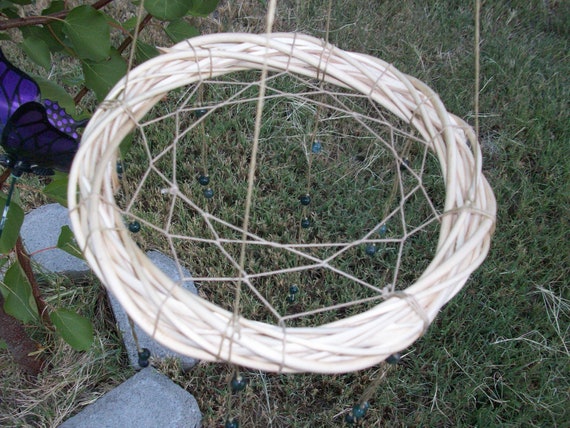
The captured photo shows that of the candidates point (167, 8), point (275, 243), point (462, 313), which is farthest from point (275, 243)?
point (462, 313)

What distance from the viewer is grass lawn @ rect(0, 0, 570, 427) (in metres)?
1.24

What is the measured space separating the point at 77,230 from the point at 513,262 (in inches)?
46.4

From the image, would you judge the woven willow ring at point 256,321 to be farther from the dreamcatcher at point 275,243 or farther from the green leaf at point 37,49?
the green leaf at point 37,49

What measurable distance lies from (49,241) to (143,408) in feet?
1.73

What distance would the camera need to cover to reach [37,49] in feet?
2.92

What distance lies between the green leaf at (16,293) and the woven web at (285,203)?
0.36 metres

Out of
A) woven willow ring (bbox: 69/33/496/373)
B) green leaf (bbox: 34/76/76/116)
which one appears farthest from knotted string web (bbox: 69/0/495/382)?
green leaf (bbox: 34/76/76/116)

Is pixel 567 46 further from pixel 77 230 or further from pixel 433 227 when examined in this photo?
pixel 77 230

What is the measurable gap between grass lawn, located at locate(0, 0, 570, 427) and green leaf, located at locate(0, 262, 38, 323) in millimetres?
284

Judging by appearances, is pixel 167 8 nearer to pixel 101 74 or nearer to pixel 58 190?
pixel 101 74

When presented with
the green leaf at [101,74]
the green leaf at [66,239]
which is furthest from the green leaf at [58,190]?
the green leaf at [101,74]

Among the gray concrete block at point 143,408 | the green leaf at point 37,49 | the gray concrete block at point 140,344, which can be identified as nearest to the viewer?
the green leaf at point 37,49

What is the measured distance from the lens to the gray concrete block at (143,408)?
3.78ft

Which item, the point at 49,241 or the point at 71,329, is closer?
the point at 71,329
